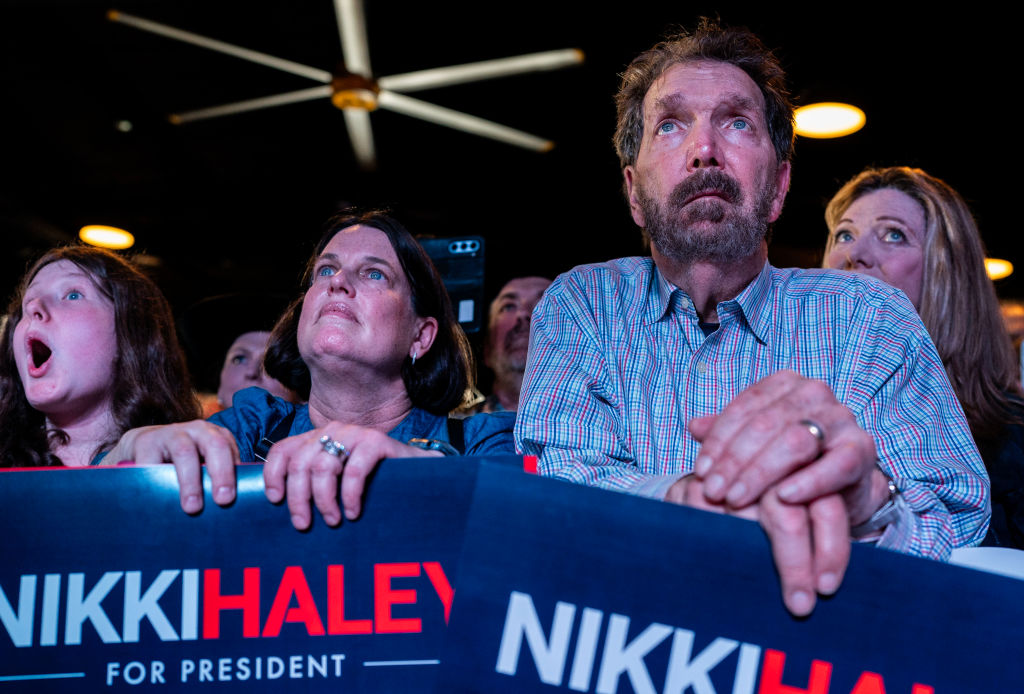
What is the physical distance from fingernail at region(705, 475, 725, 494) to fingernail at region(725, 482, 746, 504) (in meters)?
0.01

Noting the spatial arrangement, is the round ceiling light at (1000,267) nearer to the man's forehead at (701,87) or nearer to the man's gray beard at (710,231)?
the man's forehead at (701,87)

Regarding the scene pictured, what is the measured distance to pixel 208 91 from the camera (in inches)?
196

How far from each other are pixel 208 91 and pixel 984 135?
4.41 m

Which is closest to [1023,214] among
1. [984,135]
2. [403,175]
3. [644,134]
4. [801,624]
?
[984,135]

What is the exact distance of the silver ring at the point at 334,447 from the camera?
92 cm

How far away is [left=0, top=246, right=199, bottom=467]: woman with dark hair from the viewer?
5.42ft

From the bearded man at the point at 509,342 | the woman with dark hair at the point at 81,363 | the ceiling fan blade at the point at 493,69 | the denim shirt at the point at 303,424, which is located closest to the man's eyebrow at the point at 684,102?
the denim shirt at the point at 303,424

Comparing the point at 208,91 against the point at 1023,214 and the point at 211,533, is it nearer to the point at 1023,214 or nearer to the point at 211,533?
the point at 211,533

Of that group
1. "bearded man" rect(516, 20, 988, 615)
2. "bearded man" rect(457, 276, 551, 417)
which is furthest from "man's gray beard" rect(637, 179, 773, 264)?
"bearded man" rect(457, 276, 551, 417)

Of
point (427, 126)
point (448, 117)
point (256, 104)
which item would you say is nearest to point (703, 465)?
point (448, 117)

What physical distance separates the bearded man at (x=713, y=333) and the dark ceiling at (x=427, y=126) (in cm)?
120

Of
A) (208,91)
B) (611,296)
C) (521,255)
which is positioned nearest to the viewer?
(611,296)

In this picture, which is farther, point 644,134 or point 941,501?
point 644,134

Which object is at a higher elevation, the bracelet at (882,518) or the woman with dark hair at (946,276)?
the woman with dark hair at (946,276)
